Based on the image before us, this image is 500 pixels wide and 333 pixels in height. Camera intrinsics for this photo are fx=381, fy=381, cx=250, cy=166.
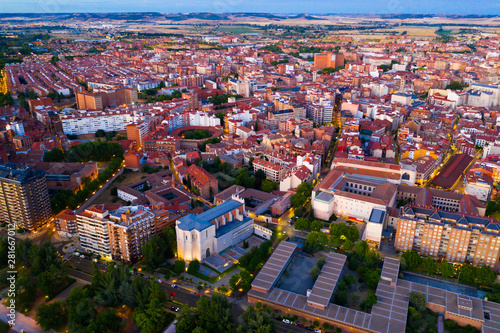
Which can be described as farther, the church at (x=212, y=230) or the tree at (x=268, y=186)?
the tree at (x=268, y=186)

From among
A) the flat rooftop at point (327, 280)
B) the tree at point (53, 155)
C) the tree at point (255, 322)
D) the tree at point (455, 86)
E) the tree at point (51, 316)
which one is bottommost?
the tree at point (51, 316)

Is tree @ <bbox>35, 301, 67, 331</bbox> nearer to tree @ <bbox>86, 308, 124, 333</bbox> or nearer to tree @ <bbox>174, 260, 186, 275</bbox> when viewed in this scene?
tree @ <bbox>86, 308, 124, 333</bbox>

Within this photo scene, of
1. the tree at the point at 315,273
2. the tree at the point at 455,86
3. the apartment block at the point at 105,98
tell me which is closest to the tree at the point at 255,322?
the tree at the point at 315,273

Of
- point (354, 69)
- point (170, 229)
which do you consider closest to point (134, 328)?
point (170, 229)

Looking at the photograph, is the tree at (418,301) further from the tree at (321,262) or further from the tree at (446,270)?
the tree at (321,262)

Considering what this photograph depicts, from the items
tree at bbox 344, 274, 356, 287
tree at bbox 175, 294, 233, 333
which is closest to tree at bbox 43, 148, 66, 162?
tree at bbox 175, 294, 233, 333

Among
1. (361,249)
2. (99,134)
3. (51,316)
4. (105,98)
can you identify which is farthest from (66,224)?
(105,98)
